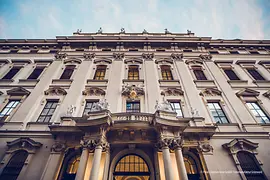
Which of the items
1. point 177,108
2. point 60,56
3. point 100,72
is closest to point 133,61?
point 100,72

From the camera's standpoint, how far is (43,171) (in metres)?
8.09

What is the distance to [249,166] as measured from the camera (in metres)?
8.48

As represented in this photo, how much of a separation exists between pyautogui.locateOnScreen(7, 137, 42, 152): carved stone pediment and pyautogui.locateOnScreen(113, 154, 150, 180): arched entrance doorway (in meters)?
4.88

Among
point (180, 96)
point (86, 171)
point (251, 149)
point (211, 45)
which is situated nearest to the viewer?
point (86, 171)

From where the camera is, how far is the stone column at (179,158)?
719 cm

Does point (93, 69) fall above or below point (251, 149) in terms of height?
above

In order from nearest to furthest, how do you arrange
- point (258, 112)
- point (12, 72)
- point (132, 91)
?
point (258, 112) < point (132, 91) < point (12, 72)

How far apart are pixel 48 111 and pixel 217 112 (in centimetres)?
1247

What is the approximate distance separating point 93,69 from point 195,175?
12.1 m

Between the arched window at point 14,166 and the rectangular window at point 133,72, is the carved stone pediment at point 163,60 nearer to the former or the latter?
the rectangular window at point 133,72

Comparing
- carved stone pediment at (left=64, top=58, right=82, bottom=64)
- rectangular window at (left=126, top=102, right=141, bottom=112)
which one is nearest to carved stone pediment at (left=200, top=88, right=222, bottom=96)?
rectangular window at (left=126, top=102, right=141, bottom=112)

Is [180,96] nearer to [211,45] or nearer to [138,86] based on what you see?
[138,86]

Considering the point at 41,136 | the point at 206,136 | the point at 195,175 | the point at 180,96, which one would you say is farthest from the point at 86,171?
the point at 180,96

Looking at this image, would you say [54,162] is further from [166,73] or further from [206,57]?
[206,57]
